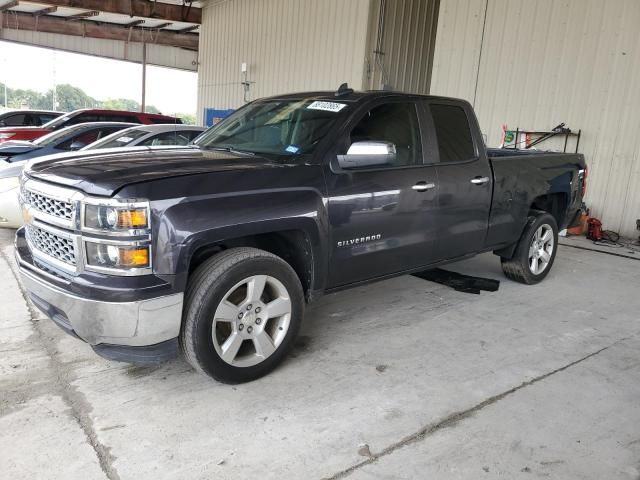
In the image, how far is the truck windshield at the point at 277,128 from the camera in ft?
11.7

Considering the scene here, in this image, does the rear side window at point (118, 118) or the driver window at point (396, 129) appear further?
the rear side window at point (118, 118)

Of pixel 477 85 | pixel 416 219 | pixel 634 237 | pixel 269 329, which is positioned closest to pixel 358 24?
pixel 477 85

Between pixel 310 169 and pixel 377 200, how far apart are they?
22.8 inches

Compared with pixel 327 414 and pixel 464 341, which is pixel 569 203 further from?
pixel 327 414

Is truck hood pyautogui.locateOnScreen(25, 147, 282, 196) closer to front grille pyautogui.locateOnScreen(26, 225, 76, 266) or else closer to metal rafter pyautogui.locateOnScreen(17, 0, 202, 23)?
front grille pyautogui.locateOnScreen(26, 225, 76, 266)

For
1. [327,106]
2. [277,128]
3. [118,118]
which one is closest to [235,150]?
[277,128]

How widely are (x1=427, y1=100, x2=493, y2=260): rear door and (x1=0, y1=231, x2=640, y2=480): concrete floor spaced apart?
0.68 meters

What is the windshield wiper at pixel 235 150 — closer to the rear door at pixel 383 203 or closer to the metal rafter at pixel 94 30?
the rear door at pixel 383 203

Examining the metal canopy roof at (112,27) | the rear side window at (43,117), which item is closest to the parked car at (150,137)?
the rear side window at (43,117)

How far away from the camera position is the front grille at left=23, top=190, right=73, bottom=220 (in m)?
2.76

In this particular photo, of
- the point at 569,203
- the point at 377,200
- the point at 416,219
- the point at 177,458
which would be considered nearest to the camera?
the point at 177,458

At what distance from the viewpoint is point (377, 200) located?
143 inches

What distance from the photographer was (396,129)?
3928 mm

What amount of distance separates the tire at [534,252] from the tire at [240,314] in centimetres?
296
